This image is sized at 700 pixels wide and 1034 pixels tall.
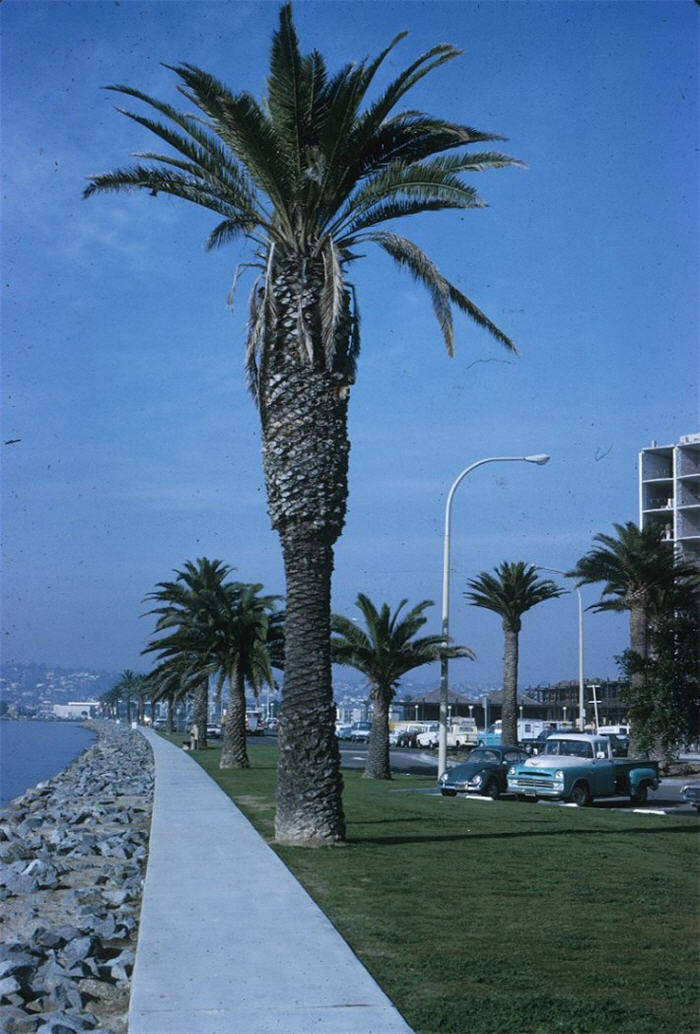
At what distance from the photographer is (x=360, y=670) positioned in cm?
3372

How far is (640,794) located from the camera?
27.7 meters

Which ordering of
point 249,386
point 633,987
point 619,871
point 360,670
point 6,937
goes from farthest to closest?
point 360,670 → point 249,386 → point 619,871 → point 6,937 → point 633,987

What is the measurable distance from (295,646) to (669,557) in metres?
29.8

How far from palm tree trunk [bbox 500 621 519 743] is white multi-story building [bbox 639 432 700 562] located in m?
→ 43.1

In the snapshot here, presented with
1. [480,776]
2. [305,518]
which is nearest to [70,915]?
[305,518]

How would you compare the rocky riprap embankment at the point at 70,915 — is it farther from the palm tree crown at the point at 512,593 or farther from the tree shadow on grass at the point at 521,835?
the palm tree crown at the point at 512,593

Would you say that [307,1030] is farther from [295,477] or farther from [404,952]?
[295,477]

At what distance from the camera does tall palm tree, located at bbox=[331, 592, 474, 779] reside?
33031 mm

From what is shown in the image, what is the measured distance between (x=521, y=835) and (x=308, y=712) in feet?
15.4

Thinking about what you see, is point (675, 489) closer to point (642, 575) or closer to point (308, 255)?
point (642, 575)

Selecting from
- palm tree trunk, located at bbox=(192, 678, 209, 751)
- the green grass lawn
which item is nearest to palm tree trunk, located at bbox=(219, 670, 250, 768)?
the green grass lawn

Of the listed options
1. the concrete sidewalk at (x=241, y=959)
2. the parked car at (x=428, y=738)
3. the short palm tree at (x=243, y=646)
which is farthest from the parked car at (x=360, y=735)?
the concrete sidewalk at (x=241, y=959)

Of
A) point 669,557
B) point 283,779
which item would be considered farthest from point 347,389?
point 669,557

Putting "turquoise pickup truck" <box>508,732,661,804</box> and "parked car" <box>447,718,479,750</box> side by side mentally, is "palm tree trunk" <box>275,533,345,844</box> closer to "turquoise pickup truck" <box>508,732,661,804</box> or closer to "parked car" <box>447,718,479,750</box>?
"turquoise pickup truck" <box>508,732,661,804</box>
